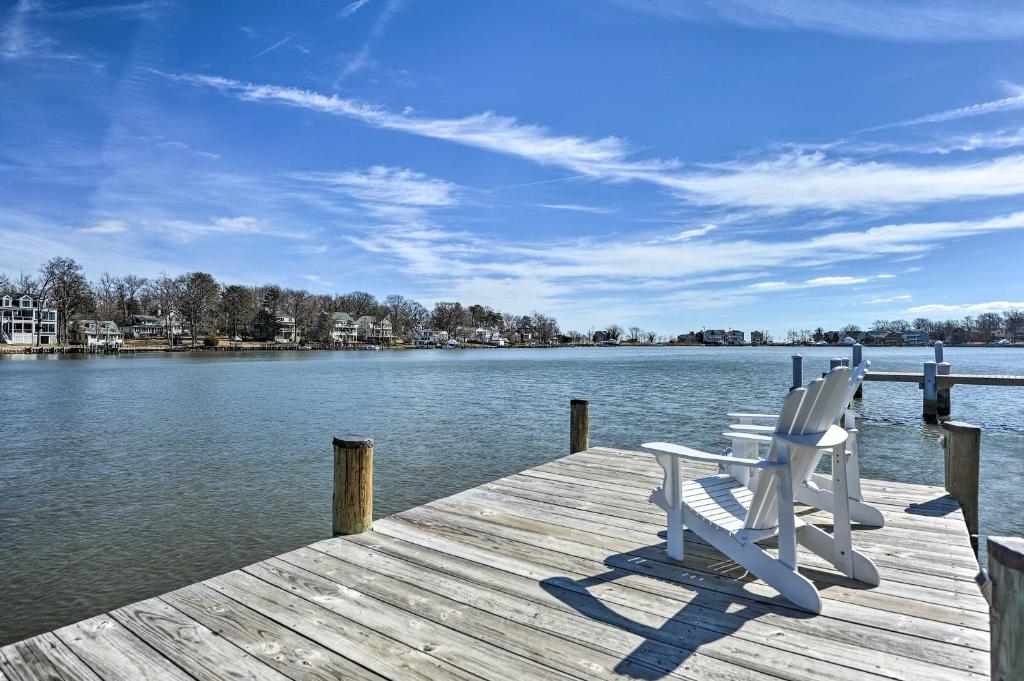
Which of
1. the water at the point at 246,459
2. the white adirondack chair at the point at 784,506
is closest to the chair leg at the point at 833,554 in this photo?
the white adirondack chair at the point at 784,506

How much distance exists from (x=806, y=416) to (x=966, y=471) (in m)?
Result: 3.50

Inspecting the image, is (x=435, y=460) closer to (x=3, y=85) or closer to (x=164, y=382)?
(x=164, y=382)

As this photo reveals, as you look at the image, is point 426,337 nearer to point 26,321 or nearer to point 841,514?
point 26,321

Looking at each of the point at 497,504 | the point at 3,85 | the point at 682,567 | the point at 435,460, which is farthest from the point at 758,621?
the point at 3,85

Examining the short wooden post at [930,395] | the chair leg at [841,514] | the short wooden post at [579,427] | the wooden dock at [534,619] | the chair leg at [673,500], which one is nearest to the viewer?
the wooden dock at [534,619]

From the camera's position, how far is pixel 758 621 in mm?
2982

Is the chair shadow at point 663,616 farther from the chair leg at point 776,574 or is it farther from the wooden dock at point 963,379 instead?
the wooden dock at point 963,379

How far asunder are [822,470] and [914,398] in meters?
19.2

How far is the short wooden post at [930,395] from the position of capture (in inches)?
756

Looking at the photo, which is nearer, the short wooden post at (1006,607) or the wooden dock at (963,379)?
the short wooden post at (1006,607)

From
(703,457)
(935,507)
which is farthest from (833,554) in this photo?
(935,507)

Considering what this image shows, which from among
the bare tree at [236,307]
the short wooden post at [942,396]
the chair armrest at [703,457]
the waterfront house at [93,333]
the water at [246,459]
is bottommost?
the water at [246,459]

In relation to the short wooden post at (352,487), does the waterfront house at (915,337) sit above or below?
above

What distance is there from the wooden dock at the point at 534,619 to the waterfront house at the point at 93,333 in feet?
334
